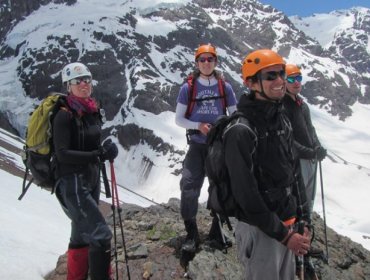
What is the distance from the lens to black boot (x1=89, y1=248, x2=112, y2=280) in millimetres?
6184

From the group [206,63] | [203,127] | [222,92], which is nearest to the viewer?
[203,127]

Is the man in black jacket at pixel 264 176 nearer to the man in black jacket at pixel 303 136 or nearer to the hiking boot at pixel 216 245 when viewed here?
the man in black jacket at pixel 303 136

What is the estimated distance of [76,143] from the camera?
6.16 metres

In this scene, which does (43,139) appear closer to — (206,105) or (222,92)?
(206,105)

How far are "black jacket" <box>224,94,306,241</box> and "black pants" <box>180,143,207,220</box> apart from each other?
286 cm

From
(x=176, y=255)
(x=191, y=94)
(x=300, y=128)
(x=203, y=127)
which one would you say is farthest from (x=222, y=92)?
(x=176, y=255)

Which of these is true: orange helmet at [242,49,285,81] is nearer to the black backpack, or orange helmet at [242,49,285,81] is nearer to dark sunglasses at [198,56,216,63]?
the black backpack

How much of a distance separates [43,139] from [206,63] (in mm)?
2916

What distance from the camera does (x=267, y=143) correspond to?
4.57 metres

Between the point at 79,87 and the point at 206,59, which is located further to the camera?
the point at 206,59

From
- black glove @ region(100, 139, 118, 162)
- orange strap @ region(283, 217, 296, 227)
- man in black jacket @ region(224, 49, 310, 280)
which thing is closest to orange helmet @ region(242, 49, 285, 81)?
man in black jacket @ region(224, 49, 310, 280)

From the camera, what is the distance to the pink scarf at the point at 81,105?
618 cm

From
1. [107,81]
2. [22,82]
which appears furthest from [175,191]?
[22,82]

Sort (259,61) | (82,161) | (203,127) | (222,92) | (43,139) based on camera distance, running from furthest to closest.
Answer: (222,92) → (203,127) → (43,139) → (82,161) → (259,61)
